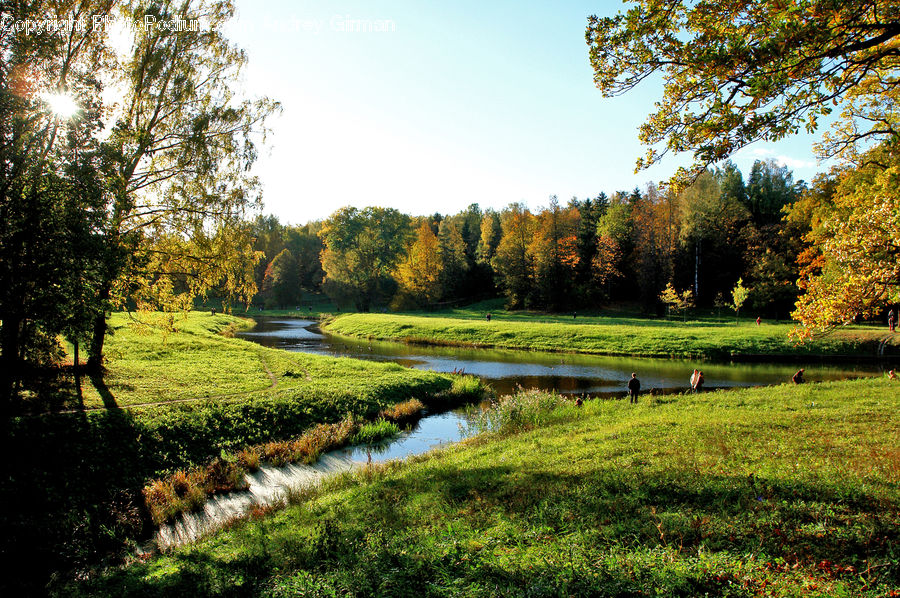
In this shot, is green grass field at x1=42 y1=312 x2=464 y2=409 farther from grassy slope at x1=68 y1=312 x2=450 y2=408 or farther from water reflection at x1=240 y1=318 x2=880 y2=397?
water reflection at x1=240 y1=318 x2=880 y2=397

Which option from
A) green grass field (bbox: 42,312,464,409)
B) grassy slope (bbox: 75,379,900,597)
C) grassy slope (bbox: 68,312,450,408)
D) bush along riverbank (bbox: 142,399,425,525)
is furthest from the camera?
grassy slope (bbox: 68,312,450,408)

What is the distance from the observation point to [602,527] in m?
7.17

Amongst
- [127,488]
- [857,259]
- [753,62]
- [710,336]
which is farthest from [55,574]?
[710,336]

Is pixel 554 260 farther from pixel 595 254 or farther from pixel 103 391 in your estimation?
pixel 103 391

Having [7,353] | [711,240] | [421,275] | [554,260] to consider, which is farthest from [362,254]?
[7,353]

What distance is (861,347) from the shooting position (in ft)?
124

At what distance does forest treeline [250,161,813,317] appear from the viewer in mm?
68625

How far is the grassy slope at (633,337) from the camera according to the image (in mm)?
38344

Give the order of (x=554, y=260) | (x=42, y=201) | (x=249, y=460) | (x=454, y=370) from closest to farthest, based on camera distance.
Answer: (x=42, y=201)
(x=249, y=460)
(x=454, y=370)
(x=554, y=260)

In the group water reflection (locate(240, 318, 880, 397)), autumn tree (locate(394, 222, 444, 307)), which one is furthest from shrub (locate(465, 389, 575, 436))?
autumn tree (locate(394, 222, 444, 307))

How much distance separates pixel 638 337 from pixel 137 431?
40259 millimetres

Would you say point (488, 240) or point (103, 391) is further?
point (488, 240)

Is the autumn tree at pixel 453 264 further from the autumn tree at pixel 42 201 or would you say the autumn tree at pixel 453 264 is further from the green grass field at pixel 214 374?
the autumn tree at pixel 42 201

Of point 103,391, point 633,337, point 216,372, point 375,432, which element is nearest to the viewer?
point 103,391
